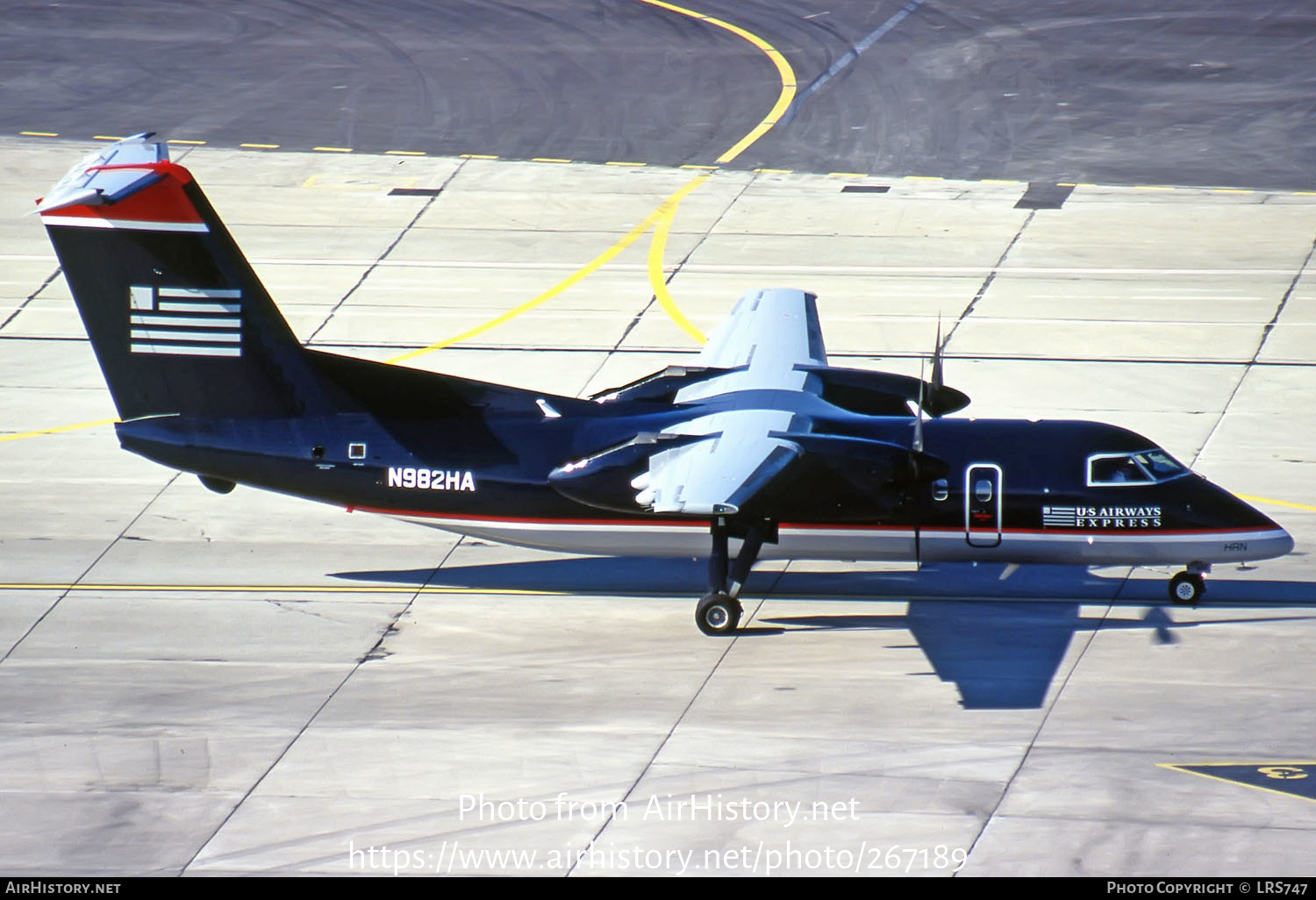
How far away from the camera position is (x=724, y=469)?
888 inches

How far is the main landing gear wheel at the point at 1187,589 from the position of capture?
84.0 ft

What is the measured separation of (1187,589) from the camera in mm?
25609

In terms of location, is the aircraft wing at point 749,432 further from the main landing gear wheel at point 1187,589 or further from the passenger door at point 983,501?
the main landing gear wheel at point 1187,589

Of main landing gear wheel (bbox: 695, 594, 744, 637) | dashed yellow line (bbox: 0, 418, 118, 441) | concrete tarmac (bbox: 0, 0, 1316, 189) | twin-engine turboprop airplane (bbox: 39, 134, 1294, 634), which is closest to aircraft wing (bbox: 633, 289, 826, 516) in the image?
twin-engine turboprop airplane (bbox: 39, 134, 1294, 634)

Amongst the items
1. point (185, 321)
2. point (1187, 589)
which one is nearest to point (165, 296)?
point (185, 321)

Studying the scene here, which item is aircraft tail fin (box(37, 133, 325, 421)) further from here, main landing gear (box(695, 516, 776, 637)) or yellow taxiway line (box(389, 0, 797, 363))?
yellow taxiway line (box(389, 0, 797, 363))

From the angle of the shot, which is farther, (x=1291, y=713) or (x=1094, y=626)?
(x=1094, y=626)

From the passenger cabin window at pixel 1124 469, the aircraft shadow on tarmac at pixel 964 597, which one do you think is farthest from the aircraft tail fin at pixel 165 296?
the passenger cabin window at pixel 1124 469

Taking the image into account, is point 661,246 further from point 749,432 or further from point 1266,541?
point 1266,541

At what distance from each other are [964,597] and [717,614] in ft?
13.8

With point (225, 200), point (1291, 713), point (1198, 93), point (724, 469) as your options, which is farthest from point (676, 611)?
point (1198, 93)

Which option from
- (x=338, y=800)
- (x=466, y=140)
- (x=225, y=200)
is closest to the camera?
(x=338, y=800)

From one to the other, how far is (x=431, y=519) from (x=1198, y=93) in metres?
34.9

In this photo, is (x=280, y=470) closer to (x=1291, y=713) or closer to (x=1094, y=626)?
(x=1094, y=626)
